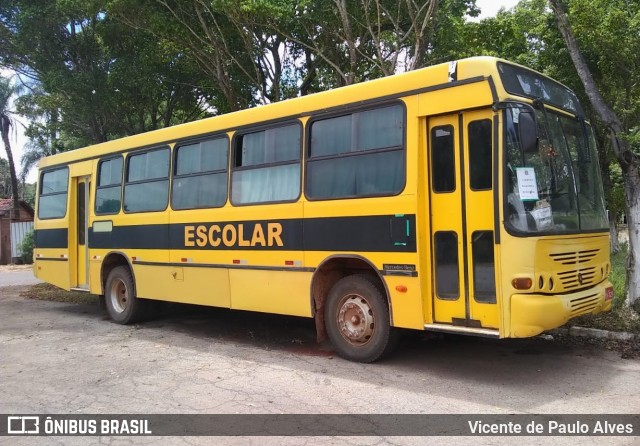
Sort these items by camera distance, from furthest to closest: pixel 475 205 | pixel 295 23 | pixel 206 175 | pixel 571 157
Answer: pixel 295 23 → pixel 206 175 → pixel 571 157 → pixel 475 205

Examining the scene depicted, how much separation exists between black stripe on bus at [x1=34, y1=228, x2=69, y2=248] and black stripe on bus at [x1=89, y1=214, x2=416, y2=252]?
2.77m

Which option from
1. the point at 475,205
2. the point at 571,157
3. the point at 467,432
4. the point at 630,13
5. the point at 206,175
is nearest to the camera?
the point at 467,432

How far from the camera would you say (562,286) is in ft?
17.2

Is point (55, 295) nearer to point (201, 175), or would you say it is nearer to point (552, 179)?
point (201, 175)

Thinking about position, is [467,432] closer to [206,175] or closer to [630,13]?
[206,175]

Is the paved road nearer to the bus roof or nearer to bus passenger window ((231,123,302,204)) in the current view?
bus passenger window ((231,123,302,204))

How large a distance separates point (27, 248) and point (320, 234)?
79.4 feet

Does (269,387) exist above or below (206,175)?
below

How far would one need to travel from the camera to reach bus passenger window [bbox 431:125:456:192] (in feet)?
18.2

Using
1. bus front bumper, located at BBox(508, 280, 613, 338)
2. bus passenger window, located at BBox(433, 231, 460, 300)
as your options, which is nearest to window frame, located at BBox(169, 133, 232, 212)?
bus passenger window, located at BBox(433, 231, 460, 300)

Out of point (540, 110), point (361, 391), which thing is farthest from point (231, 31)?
point (361, 391)

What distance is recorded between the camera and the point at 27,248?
26188 mm

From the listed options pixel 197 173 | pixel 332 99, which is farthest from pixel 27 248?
pixel 332 99

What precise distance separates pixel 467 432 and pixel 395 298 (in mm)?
1723
